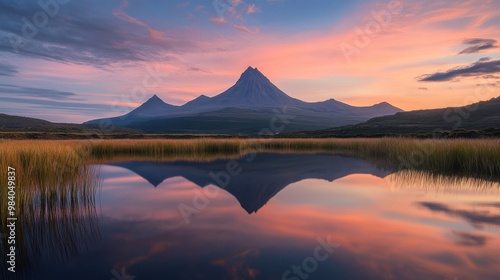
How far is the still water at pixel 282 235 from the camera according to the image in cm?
385

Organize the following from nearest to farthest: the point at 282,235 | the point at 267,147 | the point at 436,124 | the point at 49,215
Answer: the point at 282,235 → the point at 49,215 → the point at 267,147 → the point at 436,124

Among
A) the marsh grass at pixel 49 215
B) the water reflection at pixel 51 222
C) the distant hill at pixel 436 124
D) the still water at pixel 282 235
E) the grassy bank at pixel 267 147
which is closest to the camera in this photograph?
the still water at pixel 282 235

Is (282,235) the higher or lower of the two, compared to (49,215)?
lower

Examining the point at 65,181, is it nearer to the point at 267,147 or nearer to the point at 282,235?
the point at 282,235

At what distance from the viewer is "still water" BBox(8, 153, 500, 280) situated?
3.85 metres

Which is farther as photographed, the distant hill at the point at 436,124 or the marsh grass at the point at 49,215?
the distant hill at the point at 436,124

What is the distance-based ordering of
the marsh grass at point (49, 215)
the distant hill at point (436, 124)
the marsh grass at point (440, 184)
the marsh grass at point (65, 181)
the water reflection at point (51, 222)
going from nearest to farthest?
the water reflection at point (51, 222) < the marsh grass at point (49, 215) < the marsh grass at point (65, 181) < the marsh grass at point (440, 184) < the distant hill at point (436, 124)

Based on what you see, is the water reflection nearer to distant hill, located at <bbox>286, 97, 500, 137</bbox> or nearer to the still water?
the still water

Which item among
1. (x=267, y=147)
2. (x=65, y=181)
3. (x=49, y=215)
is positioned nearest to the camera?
(x=49, y=215)

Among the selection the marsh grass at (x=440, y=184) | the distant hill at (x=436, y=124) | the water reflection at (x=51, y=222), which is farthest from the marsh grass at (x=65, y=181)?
the distant hill at (x=436, y=124)

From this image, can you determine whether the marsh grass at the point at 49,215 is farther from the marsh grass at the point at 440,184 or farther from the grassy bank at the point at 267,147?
the marsh grass at the point at 440,184

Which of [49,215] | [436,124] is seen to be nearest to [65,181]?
[49,215]

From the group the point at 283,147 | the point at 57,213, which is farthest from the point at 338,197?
the point at 283,147

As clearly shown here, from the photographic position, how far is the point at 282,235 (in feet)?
17.0
